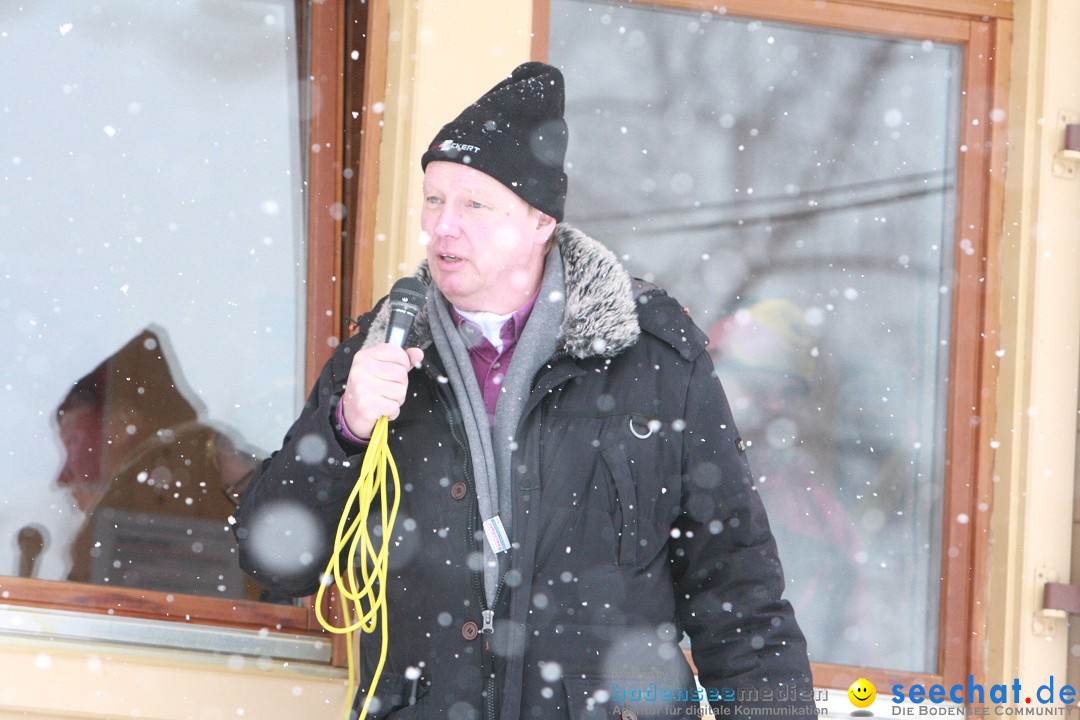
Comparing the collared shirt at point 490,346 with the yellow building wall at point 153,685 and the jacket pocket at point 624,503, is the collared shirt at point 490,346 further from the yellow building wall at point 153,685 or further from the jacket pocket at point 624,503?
the yellow building wall at point 153,685

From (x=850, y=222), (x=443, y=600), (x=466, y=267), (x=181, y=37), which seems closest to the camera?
(x=443, y=600)

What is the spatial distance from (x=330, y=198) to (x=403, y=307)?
154 centimetres

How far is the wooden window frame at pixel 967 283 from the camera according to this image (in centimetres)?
348

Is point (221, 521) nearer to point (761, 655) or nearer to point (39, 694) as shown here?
point (39, 694)

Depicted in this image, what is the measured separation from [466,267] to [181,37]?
1.61m

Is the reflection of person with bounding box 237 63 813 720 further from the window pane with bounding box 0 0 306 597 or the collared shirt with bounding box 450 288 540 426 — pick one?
the window pane with bounding box 0 0 306 597

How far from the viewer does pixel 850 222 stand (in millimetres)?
3639

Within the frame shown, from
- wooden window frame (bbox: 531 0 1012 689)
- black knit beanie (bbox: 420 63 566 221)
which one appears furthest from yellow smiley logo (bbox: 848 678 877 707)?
black knit beanie (bbox: 420 63 566 221)

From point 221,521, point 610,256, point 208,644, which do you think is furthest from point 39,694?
point 610,256

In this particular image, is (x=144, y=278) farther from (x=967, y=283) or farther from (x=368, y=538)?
(x=967, y=283)

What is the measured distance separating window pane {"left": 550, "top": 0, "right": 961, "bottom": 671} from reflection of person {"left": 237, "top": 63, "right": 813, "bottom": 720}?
1095 millimetres

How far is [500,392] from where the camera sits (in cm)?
236

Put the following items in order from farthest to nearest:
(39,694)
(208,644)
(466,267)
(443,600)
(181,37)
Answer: (181,37), (208,644), (39,694), (466,267), (443,600)

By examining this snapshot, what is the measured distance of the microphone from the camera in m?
2.03
